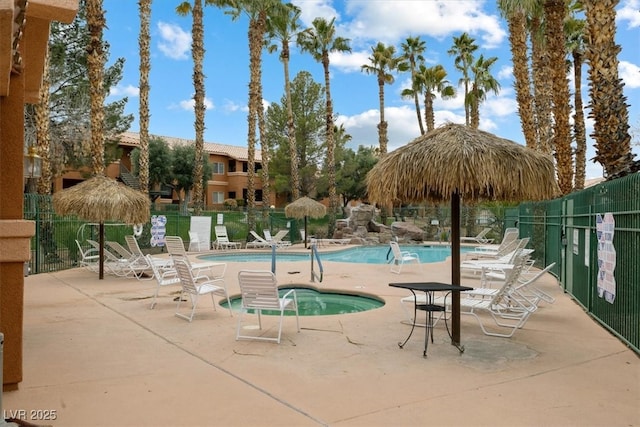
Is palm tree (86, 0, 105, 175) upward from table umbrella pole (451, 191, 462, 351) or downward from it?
upward

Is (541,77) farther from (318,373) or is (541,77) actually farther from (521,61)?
(318,373)

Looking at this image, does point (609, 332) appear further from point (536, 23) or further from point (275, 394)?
point (536, 23)

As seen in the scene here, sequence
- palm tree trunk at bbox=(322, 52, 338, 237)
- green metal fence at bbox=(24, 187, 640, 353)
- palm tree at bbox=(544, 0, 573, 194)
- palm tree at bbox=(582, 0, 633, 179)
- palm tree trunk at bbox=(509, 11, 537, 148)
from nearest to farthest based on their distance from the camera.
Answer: green metal fence at bbox=(24, 187, 640, 353), palm tree at bbox=(582, 0, 633, 179), palm tree at bbox=(544, 0, 573, 194), palm tree trunk at bbox=(509, 11, 537, 148), palm tree trunk at bbox=(322, 52, 338, 237)

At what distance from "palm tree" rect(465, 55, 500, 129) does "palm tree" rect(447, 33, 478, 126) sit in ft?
1.78

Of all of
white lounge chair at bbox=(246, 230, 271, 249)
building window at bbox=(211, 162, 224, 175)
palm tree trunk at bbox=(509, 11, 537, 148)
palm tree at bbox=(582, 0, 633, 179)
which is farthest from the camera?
building window at bbox=(211, 162, 224, 175)

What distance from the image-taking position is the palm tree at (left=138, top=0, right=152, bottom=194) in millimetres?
21016

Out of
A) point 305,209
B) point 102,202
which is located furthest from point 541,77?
point 102,202

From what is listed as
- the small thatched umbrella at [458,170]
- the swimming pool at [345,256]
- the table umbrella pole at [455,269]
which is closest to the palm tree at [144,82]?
the swimming pool at [345,256]

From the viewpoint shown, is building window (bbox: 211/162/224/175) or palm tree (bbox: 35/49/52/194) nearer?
palm tree (bbox: 35/49/52/194)

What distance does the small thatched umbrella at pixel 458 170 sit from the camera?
5586mm

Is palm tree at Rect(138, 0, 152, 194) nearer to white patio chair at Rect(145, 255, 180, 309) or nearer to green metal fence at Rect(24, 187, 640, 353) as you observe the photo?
green metal fence at Rect(24, 187, 640, 353)

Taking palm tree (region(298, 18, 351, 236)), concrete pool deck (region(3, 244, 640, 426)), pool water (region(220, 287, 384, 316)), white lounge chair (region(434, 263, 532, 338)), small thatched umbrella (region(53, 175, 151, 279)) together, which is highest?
palm tree (region(298, 18, 351, 236))

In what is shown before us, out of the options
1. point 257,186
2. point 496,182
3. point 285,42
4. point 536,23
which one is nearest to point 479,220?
point 536,23

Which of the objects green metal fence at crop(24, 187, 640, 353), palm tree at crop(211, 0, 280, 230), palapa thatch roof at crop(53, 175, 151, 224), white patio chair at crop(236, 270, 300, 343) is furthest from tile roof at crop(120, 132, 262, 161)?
white patio chair at crop(236, 270, 300, 343)
